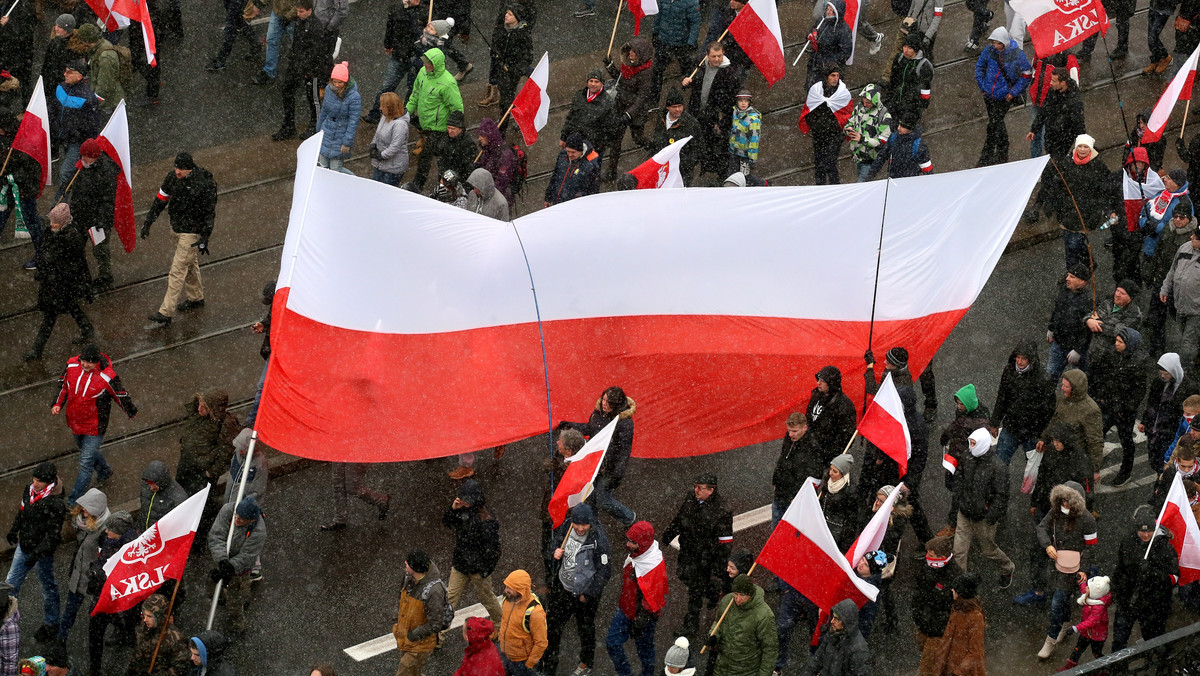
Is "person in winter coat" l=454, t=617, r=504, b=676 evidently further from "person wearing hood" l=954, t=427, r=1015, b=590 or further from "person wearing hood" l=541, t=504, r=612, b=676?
"person wearing hood" l=954, t=427, r=1015, b=590

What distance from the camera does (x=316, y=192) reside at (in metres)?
13.4

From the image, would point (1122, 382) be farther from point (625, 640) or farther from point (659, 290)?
point (625, 640)

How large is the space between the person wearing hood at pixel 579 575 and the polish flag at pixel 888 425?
223 cm

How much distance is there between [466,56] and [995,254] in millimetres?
7935

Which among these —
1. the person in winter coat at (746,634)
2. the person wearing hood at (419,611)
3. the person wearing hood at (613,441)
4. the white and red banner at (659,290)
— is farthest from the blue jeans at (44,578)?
the person in winter coat at (746,634)

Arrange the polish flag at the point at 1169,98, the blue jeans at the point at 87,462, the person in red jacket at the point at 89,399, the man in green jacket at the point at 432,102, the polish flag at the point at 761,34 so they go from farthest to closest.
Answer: the polish flag at the point at 761,34 → the man in green jacket at the point at 432,102 → the polish flag at the point at 1169,98 → the blue jeans at the point at 87,462 → the person in red jacket at the point at 89,399

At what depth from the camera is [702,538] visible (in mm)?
12680

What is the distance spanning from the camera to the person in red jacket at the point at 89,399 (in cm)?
1423

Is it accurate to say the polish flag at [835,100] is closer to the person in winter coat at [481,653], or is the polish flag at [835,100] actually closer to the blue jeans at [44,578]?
the person in winter coat at [481,653]

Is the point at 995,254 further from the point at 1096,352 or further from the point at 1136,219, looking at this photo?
the point at 1136,219

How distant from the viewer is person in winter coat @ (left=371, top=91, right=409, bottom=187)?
54.3ft

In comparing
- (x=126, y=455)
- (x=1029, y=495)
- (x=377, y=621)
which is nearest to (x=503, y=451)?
(x=377, y=621)

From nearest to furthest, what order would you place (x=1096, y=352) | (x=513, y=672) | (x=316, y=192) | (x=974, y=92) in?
(x=513, y=672) → (x=316, y=192) → (x=1096, y=352) → (x=974, y=92)

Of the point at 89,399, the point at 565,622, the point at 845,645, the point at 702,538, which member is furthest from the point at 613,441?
the point at 89,399
